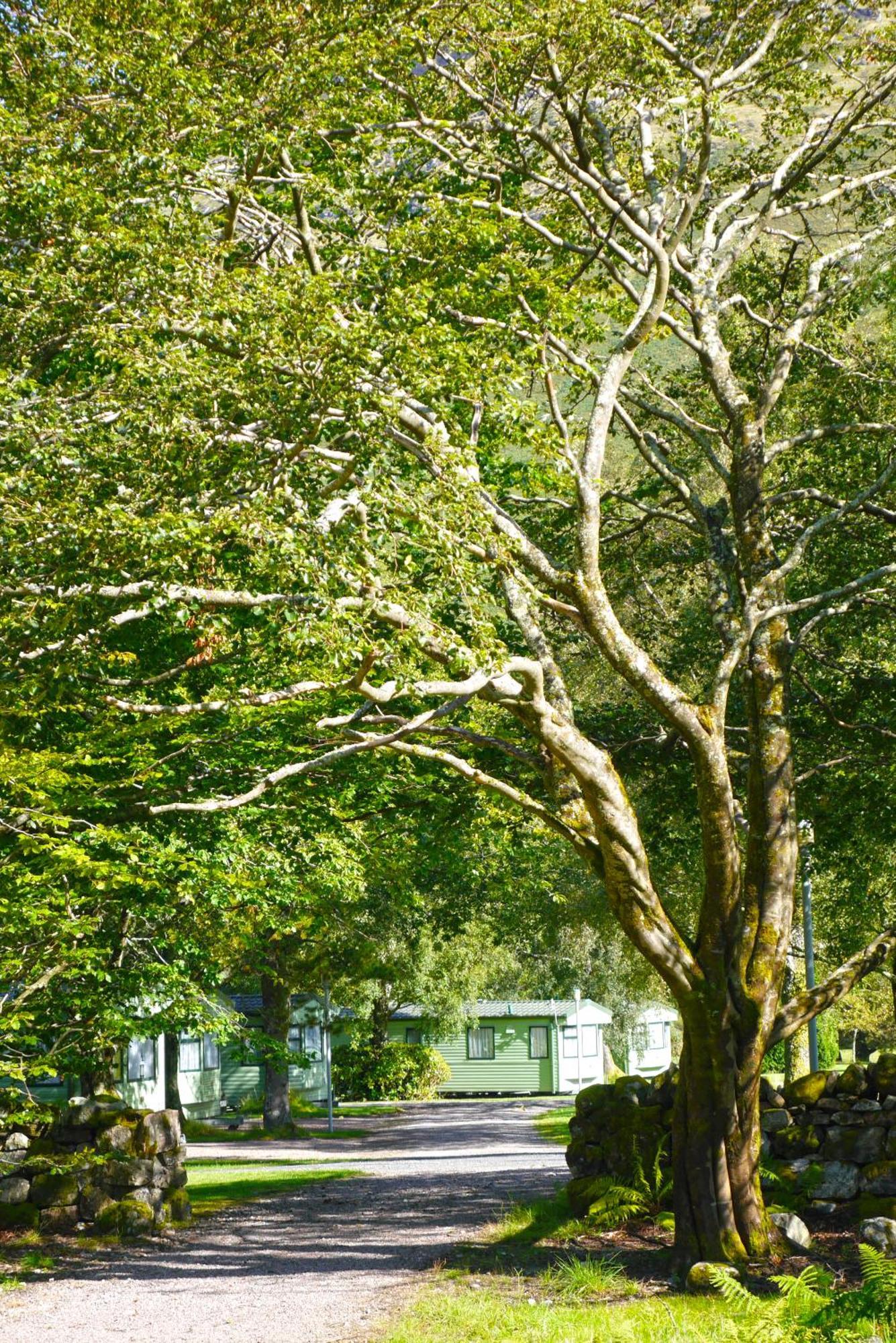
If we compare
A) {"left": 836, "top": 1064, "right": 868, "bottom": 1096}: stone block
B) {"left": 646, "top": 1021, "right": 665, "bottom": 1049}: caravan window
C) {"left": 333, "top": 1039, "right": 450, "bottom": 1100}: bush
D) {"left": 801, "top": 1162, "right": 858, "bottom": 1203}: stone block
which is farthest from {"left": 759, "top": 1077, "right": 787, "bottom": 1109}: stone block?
{"left": 646, "top": 1021, "right": 665, "bottom": 1049}: caravan window

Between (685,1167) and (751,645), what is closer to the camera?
(685,1167)

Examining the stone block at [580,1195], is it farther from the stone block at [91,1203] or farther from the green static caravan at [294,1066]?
the green static caravan at [294,1066]

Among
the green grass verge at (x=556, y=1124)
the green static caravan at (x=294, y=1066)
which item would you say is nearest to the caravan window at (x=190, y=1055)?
the green static caravan at (x=294, y=1066)

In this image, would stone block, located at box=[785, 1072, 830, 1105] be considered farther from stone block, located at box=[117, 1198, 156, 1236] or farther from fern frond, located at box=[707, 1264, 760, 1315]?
fern frond, located at box=[707, 1264, 760, 1315]

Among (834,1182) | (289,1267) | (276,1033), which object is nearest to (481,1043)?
(276,1033)

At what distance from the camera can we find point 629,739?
15.2 meters

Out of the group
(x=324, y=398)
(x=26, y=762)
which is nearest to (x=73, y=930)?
(x=26, y=762)

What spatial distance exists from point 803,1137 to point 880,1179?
0.90 meters

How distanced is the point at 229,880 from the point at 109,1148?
213 inches

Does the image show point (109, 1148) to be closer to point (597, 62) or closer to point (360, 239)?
point (360, 239)

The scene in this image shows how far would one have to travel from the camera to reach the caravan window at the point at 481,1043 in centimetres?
5003

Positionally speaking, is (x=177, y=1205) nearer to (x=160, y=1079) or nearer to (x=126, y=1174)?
(x=126, y=1174)

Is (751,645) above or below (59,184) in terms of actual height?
below

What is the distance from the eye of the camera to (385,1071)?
46312 millimetres
